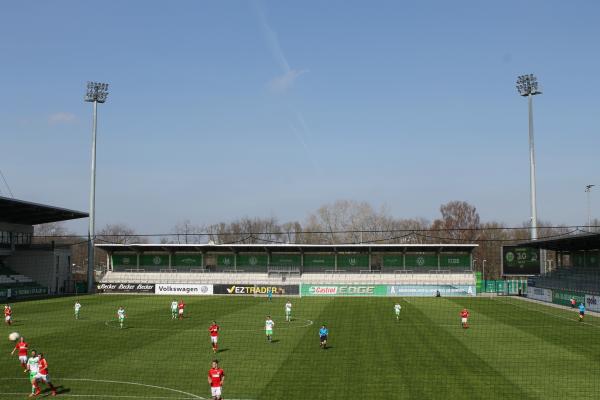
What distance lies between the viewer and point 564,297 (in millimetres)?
51719

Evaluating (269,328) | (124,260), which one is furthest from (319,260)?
(269,328)

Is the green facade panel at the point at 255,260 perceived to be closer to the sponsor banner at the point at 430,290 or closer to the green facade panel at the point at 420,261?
the sponsor banner at the point at 430,290

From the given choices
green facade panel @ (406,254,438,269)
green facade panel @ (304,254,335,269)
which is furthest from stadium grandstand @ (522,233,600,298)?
green facade panel @ (304,254,335,269)

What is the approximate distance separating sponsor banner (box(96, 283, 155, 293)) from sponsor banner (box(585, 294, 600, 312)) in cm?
4627

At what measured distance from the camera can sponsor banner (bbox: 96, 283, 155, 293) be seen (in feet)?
223

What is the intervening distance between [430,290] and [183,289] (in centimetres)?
2882

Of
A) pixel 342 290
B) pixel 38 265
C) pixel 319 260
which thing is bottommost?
pixel 342 290

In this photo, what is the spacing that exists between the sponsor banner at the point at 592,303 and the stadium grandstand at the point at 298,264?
20.5m

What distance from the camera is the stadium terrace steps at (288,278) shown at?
224ft

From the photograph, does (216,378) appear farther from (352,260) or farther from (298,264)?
(352,260)

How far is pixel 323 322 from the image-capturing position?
1505 inches

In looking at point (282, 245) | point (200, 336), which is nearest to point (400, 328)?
point (200, 336)

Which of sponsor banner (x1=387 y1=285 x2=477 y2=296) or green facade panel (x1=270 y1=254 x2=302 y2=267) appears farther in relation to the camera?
green facade panel (x1=270 y1=254 x2=302 y2=267)

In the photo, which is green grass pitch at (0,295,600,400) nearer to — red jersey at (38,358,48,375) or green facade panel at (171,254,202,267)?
red jersey at (38,358,48,375)
